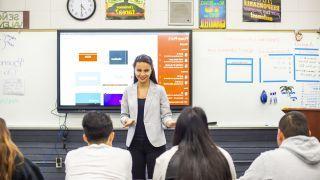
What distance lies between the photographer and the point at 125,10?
440 centimetres

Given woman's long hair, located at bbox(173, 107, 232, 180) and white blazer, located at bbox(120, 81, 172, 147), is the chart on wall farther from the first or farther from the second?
woman's long hair, located at bbox(173, 107, 232, 180)

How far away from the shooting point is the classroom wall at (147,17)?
4.43 m

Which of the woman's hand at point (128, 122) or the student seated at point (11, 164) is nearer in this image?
the student seated at point (11, 164)

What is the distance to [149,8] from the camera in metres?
4.43

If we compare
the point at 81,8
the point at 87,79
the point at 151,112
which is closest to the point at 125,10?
the point at 81,8

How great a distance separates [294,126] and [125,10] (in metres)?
2.73

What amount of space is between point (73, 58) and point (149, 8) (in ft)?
→ 3.09

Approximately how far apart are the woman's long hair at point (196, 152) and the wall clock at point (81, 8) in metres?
2.80

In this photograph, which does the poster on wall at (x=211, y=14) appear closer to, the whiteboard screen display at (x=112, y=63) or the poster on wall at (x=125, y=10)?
the whiteboard screen display at (x=112, y=63)

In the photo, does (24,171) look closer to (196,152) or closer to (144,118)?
(196,152)

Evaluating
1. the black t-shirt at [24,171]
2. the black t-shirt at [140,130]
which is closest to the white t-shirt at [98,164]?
the black t-shirt at [24,171]

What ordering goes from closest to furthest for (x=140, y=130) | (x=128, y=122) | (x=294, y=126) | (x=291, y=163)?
(x=291, y=163) → (x=294, y=126) → (x=128, y=122) → (x=140, y=130)

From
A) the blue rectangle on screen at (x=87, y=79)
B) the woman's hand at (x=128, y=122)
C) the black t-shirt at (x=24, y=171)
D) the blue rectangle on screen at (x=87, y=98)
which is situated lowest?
the black t-shirt at (x=24, y=171)

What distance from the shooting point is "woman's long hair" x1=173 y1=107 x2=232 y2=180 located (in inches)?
68.6
